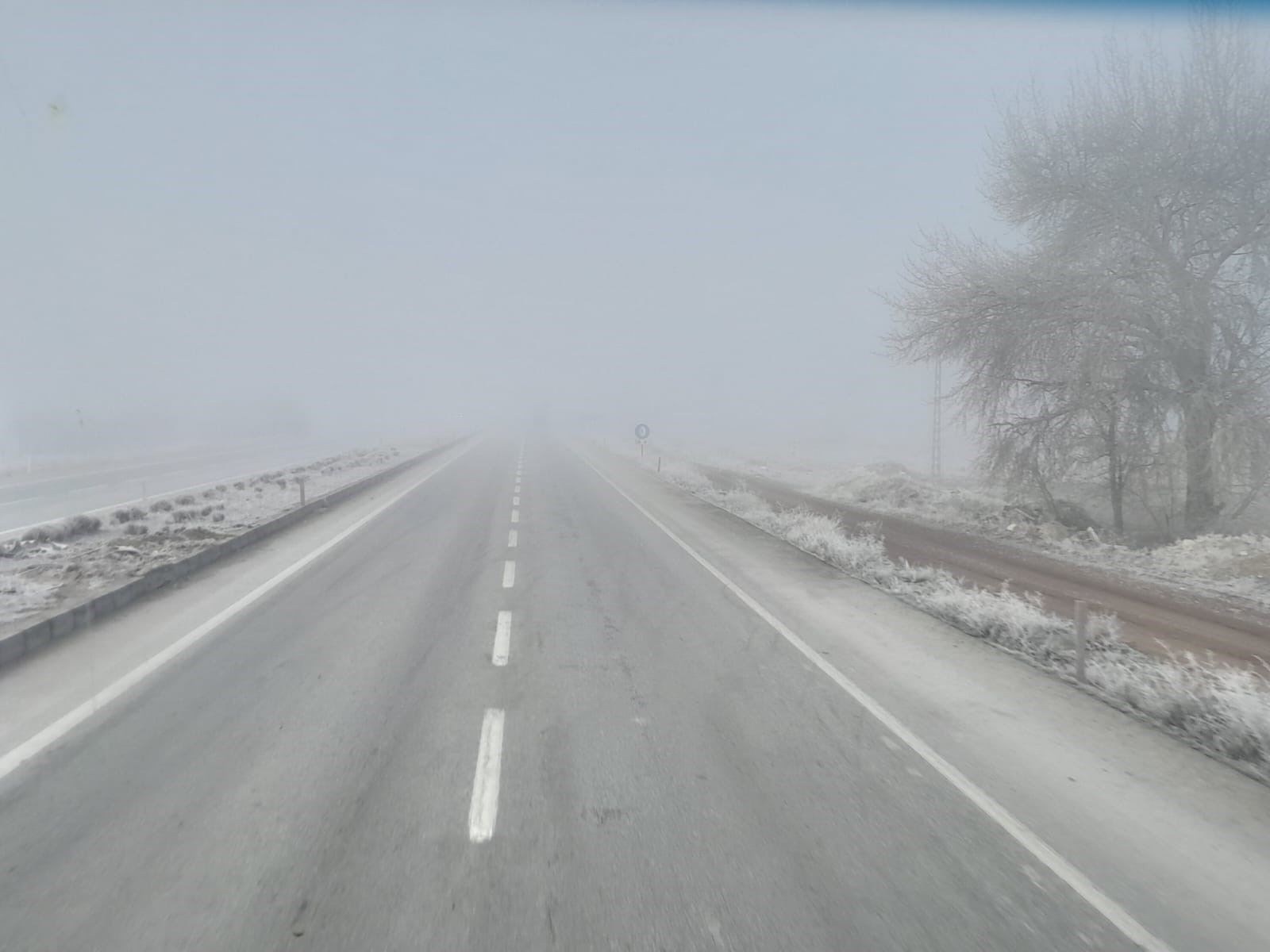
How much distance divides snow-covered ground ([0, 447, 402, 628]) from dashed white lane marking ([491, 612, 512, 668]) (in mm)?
4524

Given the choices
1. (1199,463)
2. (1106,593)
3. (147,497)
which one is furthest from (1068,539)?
(147,497)

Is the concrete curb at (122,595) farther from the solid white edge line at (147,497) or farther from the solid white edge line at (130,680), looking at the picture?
the solid white edge line at (147,497)

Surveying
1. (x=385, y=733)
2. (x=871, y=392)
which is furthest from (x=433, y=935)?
(x=871, y=392)

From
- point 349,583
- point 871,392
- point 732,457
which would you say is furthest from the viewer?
point 871,392

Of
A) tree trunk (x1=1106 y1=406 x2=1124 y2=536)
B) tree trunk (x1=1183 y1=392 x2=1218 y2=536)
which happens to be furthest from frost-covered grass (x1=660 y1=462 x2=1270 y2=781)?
tree trunk (x1=1183 y1=392 x2=1218 y2=536)

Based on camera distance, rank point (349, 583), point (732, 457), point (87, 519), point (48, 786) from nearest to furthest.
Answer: point (48, 786) → point (349, 583) → point (87, 519) → point (732, 457)

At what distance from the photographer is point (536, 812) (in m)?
3.76

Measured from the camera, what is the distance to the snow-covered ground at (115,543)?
7973mm

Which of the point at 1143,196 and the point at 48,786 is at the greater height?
the point at 1143,196

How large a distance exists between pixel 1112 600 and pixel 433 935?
9794 mm

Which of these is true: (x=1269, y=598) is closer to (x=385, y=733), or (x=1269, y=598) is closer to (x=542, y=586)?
(x=542, y=586)

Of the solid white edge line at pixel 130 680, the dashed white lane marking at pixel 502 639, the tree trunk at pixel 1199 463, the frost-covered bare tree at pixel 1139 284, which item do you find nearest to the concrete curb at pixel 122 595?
the solid white edge line at pixel 130 680

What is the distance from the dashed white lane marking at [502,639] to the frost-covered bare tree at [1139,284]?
13.0m

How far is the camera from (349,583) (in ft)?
29.9
